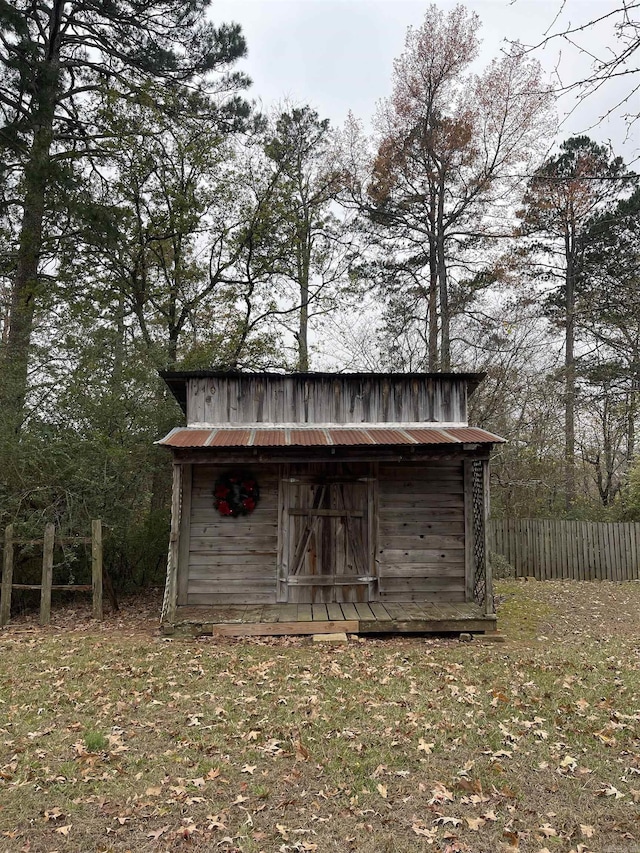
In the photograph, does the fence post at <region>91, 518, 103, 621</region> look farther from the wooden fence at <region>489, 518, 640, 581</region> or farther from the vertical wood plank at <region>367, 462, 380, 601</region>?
the wooden fence at <region>489, 518, 640, 581</region>

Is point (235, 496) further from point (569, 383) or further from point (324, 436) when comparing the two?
point (569, 383)

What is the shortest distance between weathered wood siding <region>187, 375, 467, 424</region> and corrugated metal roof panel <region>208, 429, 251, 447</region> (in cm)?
52

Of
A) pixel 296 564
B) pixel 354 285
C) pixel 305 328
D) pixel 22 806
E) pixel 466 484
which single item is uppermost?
pixel 354 285

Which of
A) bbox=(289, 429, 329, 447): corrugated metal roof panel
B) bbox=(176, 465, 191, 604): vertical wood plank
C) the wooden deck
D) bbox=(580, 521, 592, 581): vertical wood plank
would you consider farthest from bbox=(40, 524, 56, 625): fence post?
bbox=(580, 521, 592, 581): vertical wood plank

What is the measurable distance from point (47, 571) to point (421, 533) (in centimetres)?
677

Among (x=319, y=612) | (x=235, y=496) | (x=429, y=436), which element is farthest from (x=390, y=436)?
(x=319, y=612)

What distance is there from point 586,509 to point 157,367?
15306 millimetres

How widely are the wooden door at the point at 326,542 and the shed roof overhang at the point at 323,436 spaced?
3.13ft

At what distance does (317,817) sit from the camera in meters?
3.83

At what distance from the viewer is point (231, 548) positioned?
9.81 meters

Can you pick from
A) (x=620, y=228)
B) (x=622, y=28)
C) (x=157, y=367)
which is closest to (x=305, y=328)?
(x=157, y=367)

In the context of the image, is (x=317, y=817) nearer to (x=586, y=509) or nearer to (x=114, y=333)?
(x=114, y=333)

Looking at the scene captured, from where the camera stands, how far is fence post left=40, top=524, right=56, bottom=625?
31.2 feet

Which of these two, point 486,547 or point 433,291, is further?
point 433,291
